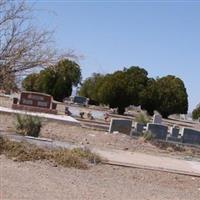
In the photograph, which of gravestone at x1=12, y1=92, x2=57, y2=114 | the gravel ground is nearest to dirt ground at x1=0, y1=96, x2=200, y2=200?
the gravel ground

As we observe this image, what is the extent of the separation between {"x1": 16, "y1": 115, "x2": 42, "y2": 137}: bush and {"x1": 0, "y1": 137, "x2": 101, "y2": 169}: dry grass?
384 cm

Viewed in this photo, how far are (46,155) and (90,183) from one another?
2187mm

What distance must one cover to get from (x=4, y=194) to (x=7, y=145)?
4.49 meters

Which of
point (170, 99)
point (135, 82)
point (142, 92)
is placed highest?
point (135, 82)

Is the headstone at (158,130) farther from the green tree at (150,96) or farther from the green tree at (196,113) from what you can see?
the green tree at (196,113)

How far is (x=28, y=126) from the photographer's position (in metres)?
17.8

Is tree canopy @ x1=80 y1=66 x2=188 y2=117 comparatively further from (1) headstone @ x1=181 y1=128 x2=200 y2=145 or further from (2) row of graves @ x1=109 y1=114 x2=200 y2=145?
(1) headstone @ x1=181 y1=128 x2=200 y2=145

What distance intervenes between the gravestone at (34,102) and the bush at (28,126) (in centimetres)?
1344

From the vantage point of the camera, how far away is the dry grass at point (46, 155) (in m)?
12.4

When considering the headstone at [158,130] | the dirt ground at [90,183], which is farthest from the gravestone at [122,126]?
the dirt ground at [90,183]

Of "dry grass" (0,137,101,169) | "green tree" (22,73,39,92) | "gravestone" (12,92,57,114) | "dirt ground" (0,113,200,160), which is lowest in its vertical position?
"dry grass" (0,137,101,169)

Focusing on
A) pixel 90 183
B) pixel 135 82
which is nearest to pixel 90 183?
pixel 90 183

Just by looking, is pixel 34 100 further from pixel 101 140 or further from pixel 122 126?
pixel 101 140

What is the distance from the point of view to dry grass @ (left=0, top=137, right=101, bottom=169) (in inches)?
487
